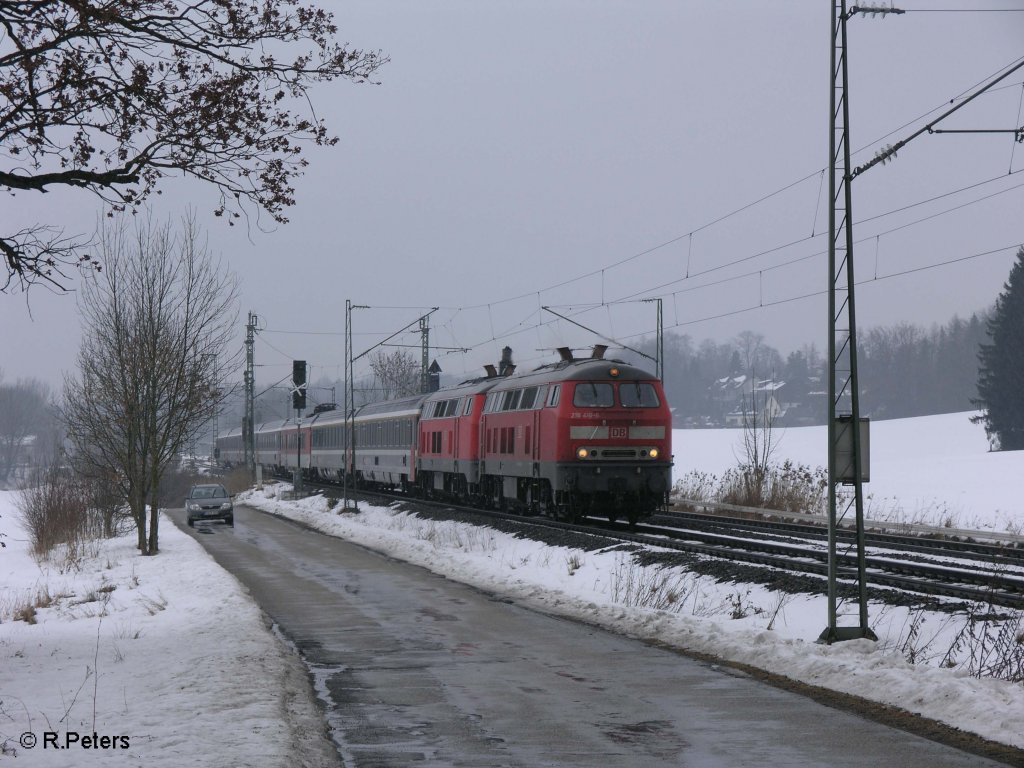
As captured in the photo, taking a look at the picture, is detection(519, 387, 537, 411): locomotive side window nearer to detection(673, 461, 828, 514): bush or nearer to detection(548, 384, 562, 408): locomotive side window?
detection(548, 384, 562, 408): locomotive side window

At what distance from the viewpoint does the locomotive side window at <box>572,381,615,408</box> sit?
89.5 ft

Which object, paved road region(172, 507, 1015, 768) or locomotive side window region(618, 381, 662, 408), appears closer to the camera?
paved road region(172, 507, 1015, 768)

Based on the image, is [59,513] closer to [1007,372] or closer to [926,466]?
[926,466]

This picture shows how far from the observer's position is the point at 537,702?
9.75 m

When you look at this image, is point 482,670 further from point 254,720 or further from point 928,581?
point 928,581

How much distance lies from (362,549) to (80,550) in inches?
364

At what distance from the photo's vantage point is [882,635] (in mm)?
12641

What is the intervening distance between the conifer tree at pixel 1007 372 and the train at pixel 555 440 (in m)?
45.8

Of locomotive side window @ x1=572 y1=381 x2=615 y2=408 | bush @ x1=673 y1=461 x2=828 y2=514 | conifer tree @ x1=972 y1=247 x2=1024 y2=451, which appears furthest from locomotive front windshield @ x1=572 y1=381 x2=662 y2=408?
conifer tree @ x1=972 y1=247 x2=1024 y2=451

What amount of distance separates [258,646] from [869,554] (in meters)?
11.7

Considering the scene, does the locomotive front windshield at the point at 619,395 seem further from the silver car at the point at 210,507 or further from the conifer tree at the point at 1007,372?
the conifer tree at the point at 1007,372

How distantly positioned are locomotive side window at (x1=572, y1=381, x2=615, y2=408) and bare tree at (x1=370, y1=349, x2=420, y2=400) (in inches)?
2719

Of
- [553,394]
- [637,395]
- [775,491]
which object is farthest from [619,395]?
[775,491]

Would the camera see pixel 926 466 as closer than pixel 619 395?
No
